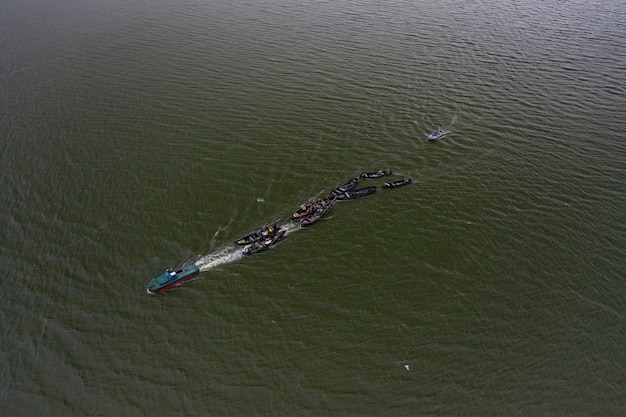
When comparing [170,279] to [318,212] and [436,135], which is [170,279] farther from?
[436,135]

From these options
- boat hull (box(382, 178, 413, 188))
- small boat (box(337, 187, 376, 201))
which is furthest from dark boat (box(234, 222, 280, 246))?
boat hull (box(382, 178, 413, 188))

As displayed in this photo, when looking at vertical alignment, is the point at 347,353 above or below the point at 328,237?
below

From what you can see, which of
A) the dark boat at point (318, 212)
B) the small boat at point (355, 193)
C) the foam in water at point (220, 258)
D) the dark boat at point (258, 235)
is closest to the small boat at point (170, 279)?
the foam in water at point (220, 258)

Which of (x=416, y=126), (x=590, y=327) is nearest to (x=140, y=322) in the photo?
(x=590, y=327)

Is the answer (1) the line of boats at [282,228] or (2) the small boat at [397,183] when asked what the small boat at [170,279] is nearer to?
(1) the line of boats at [282,228]

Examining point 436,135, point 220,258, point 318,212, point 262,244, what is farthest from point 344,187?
point 436,135

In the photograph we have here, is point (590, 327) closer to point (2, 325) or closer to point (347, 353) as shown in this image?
point (347, 353)

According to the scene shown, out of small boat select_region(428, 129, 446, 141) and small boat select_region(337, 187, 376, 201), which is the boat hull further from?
small boat select_region(428, 129, 446, 141)

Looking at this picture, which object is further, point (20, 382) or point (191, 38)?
point (191, 38)
